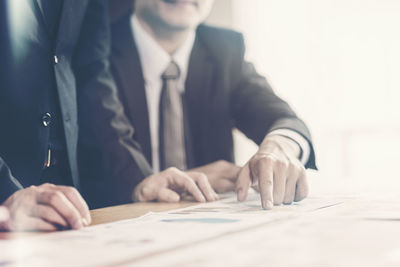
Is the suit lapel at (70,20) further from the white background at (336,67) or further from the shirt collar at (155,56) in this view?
the white background at (336,67)

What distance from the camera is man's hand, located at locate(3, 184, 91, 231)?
0.58m

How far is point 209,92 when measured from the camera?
1.68 meters

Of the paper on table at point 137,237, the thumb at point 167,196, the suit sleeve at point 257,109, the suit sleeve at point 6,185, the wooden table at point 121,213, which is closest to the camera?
the paper on table at point 137,237

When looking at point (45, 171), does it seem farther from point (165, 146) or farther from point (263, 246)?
point (263, 246)

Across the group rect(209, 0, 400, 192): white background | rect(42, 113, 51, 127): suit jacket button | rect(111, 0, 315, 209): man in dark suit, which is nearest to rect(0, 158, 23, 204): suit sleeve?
rect(42, 113, 51, 127): suit jacket button

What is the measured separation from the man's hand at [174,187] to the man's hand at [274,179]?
0.09m

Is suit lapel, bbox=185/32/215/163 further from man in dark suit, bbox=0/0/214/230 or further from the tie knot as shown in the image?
man in dark suit, bbox=0/0/214/230

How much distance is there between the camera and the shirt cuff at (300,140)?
45.2 inches

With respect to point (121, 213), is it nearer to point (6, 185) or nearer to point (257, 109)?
point (6, 185)

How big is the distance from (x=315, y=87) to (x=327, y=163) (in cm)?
73

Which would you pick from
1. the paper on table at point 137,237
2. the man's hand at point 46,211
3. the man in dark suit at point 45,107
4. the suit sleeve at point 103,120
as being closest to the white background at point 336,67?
the suit sleeve at point 103,120

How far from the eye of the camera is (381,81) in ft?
13.0

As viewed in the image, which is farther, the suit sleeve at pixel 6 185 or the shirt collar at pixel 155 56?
the shirt collar at pixel 155 56

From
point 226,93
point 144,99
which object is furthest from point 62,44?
point 226,93
